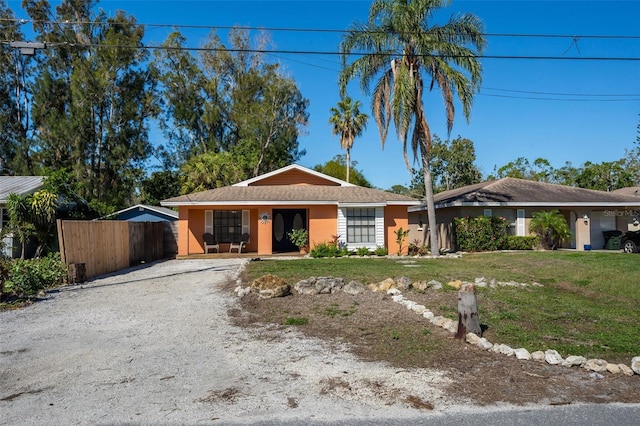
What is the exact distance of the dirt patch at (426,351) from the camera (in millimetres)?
4336

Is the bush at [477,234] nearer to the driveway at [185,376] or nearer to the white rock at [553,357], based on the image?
the driveway at [185,376]

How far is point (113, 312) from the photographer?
820 cm

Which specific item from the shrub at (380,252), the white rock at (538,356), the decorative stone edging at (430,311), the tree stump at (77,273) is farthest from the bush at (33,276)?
the shrub at (380,252)

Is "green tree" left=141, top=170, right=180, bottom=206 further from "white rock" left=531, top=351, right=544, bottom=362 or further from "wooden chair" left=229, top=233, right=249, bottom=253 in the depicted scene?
"white rock" left=531, top=351, right=544, bottom=362

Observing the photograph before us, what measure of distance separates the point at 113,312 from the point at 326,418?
585 centimetres

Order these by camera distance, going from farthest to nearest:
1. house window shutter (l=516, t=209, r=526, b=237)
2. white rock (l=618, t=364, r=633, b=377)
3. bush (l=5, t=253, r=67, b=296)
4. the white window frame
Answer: house window shutter (l=516, t=209, r=526, b=237), the white window frame, bush (l=5, t=253, r=67, b=296), white rock (l=618, t=364, r=633, b=377)

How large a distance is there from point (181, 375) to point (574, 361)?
4463 mm

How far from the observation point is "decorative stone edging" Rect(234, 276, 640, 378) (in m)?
4.93

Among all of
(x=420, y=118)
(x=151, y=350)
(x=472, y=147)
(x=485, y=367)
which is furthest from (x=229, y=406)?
(x=472, y=147)

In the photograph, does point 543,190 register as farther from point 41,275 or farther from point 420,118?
point 41,275

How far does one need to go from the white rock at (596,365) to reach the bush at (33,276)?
34.3ft

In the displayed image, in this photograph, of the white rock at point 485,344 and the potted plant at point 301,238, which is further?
the potted plant at point 301,238

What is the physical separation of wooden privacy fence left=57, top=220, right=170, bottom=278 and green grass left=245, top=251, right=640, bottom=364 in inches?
178

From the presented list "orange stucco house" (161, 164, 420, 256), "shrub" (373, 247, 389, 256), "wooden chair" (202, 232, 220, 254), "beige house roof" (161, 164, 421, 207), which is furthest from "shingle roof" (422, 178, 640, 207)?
"wooden chair" (202, 232, 220, 254)
